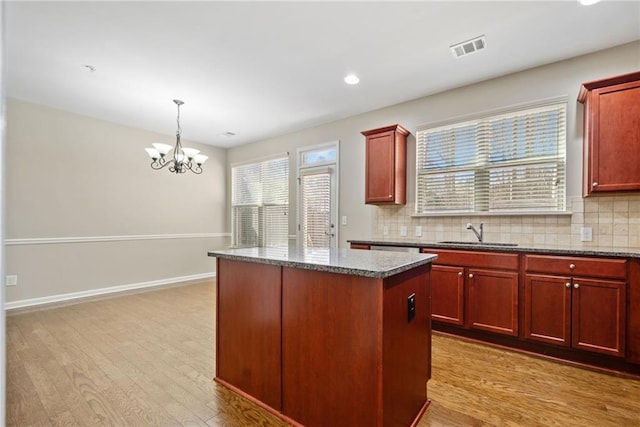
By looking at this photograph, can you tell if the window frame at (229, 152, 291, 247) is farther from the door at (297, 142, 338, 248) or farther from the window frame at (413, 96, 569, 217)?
the window frame at (413, 96, 569, 217)

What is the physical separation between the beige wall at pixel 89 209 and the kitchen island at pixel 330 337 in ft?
12.1

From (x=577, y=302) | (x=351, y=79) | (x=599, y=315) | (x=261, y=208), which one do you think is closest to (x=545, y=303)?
(x=577, y=302)

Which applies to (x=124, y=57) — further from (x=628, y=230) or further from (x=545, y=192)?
(x=628, y=230)

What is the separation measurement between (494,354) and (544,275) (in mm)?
816

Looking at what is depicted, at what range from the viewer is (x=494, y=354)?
2.70m

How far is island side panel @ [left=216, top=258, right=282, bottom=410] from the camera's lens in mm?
1853

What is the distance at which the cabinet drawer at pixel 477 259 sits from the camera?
2.73m

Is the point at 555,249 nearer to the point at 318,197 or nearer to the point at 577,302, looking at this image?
the point at 577,302

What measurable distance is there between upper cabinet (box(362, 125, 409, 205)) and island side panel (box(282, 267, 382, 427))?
93.7 inches

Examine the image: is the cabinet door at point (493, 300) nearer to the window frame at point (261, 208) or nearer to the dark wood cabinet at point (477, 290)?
the dark wood cabinet at point (477, 290)

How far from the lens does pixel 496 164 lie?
332 cm

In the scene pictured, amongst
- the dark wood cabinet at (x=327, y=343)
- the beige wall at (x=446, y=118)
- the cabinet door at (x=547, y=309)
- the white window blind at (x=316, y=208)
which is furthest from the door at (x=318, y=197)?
the dark wood cabinet at (x=327, y=343)

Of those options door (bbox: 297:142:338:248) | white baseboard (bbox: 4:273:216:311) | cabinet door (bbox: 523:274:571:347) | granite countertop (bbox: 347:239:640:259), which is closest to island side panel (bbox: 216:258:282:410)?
granite countertop (bbox: 347:239:640:259)

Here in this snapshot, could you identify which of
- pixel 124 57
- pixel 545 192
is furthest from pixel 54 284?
pixel 545 192
